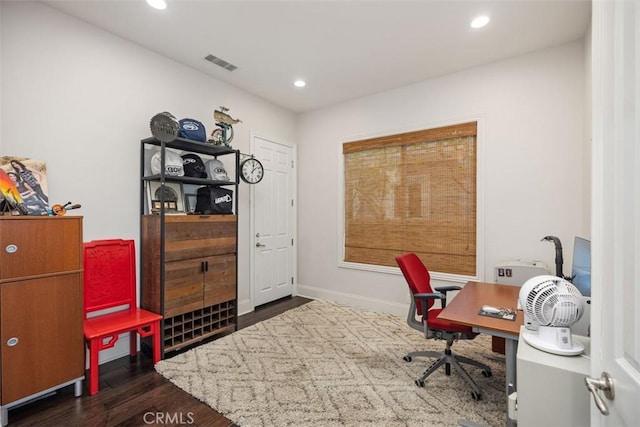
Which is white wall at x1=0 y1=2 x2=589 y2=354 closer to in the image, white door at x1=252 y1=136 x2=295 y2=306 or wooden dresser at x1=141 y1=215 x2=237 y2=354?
white door at x1=252 y1=136 x2=295 y2=306

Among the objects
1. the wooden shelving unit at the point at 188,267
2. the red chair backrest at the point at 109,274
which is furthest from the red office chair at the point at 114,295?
the wooden shelving unit at the point at 188,267

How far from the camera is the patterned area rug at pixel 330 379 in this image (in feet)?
6.48

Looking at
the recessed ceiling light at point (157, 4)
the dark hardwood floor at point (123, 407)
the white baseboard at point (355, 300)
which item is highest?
the recessed ceiling light at point (157, 4)

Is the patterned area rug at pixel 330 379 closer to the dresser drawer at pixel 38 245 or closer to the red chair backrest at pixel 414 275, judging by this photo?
the red chair backrest at pixel 414 275

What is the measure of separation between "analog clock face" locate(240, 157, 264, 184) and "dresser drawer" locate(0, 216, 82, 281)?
6.48ft

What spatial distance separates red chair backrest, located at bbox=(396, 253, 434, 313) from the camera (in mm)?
2395

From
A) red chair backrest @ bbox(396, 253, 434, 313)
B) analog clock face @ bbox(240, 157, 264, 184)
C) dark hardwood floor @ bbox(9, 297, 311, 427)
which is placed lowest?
dark hardwood floor @ bbox(9, 297, 311, 427)

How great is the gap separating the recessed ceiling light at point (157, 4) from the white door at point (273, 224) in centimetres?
189

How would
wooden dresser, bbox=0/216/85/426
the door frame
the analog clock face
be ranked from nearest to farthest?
wooden dresser, bbox=0/216/85/426, the analog clock face, the door frame

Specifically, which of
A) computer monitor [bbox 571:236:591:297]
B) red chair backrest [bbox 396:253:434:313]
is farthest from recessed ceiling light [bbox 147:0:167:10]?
computer monitor [bbox 571:236:591:297]

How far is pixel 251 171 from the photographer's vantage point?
3.95m

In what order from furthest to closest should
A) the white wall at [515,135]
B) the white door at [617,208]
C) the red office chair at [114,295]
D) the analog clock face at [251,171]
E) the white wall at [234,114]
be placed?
the analog clock face at [251,171] → the white wall at [515,135] → the red office chair at [114,295] → the white wall at [234,114] → the white door at [617,208]

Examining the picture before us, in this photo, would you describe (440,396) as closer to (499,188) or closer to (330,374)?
(330,374)

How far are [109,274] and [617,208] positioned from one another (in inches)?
131
